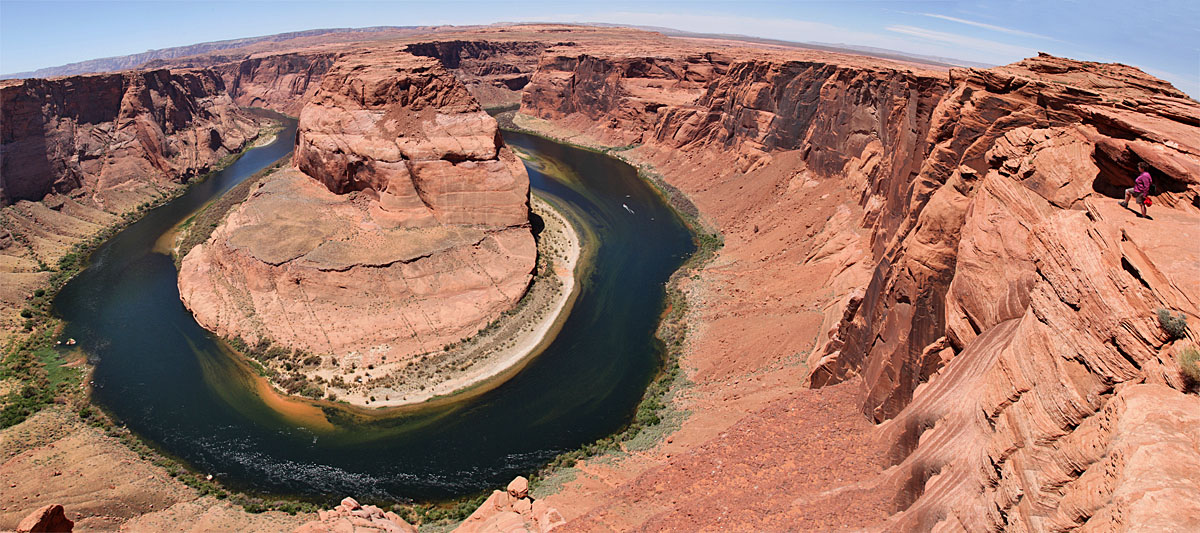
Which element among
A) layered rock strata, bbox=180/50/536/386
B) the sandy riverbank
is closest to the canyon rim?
layered rock strata, bbox=180/50/536/386

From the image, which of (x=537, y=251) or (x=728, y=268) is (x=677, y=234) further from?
(x=537, y=251)

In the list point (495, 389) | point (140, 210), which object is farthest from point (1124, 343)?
point (140, 210)

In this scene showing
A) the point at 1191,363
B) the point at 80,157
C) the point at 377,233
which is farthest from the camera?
the point at 80,157

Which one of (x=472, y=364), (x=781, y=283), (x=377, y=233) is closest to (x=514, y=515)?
(x=472, y=364)

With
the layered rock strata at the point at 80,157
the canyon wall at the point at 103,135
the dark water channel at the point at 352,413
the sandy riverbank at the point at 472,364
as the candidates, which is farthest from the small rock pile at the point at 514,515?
the canyon wall at the point at 103,135

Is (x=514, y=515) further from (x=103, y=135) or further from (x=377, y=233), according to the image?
(x=103, y=135)
